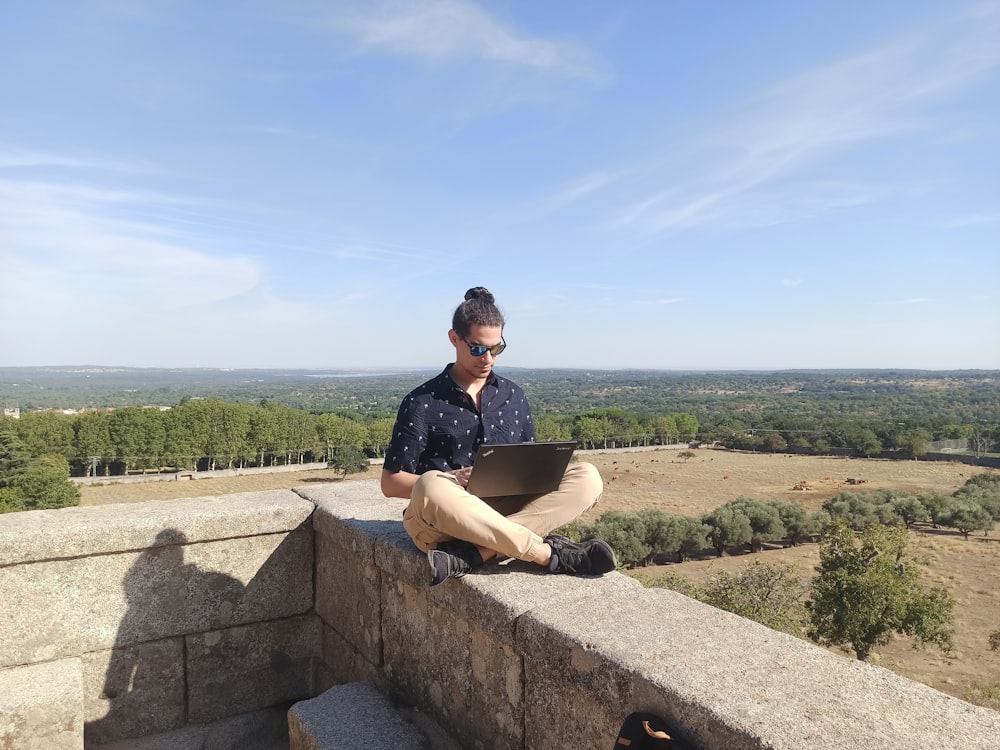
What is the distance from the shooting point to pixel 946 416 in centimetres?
10831

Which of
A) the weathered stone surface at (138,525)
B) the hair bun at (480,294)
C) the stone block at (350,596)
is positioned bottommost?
the stone block at (350,596)

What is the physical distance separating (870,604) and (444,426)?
20.0 m

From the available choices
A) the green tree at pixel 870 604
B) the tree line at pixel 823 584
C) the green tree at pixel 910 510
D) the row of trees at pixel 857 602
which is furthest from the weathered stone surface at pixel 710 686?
the green tree at pixel 910 510

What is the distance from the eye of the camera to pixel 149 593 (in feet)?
11.1

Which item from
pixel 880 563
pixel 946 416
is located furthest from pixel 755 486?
pixel 946 416

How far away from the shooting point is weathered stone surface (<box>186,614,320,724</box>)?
348 centimetres

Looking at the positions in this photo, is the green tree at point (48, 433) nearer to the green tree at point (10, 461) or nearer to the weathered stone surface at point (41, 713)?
the green tree at point (10, 461)

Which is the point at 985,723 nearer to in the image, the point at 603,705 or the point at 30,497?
the point at 603,705

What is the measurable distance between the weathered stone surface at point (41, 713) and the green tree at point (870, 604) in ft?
67.1

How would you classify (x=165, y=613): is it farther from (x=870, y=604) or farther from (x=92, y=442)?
(x=92, y=442)

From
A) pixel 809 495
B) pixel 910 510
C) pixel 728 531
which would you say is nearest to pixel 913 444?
pixel 809 495

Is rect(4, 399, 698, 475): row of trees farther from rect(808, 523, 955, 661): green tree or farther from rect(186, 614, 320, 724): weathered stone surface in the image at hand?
rect(186, 614, 320, 724): weathered stone surface

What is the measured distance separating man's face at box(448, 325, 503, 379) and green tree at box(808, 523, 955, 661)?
1970cm

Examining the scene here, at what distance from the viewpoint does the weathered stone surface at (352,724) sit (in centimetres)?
244
